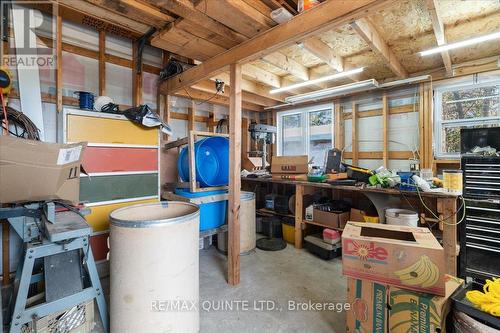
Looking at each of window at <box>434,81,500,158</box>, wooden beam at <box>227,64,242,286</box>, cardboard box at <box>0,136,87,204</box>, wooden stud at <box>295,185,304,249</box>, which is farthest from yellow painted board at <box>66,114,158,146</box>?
window at <box>434,81,500,158</box>

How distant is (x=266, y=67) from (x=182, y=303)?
10.3ft

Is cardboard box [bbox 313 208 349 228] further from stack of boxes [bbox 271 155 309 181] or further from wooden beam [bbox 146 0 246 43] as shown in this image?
wooden beam [bbox 146 0 246 43]

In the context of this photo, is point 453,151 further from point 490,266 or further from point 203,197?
point 203,197

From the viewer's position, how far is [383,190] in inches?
98.6

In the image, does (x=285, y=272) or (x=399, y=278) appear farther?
(x=285, y=272)

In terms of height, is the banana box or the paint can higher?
the paint can

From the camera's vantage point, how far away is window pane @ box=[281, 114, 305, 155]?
4969 mm

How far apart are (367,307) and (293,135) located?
389cm

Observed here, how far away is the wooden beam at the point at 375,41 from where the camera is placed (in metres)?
2.21

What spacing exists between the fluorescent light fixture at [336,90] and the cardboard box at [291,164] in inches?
47.5

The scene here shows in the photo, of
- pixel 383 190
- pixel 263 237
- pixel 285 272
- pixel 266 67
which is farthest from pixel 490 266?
pixel 266 67

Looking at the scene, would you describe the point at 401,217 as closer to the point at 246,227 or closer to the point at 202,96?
the point at 246,227

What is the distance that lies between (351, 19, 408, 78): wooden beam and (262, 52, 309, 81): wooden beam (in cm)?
98

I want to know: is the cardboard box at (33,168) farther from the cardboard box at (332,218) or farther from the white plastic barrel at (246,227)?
the cardboard box at (332,218)
